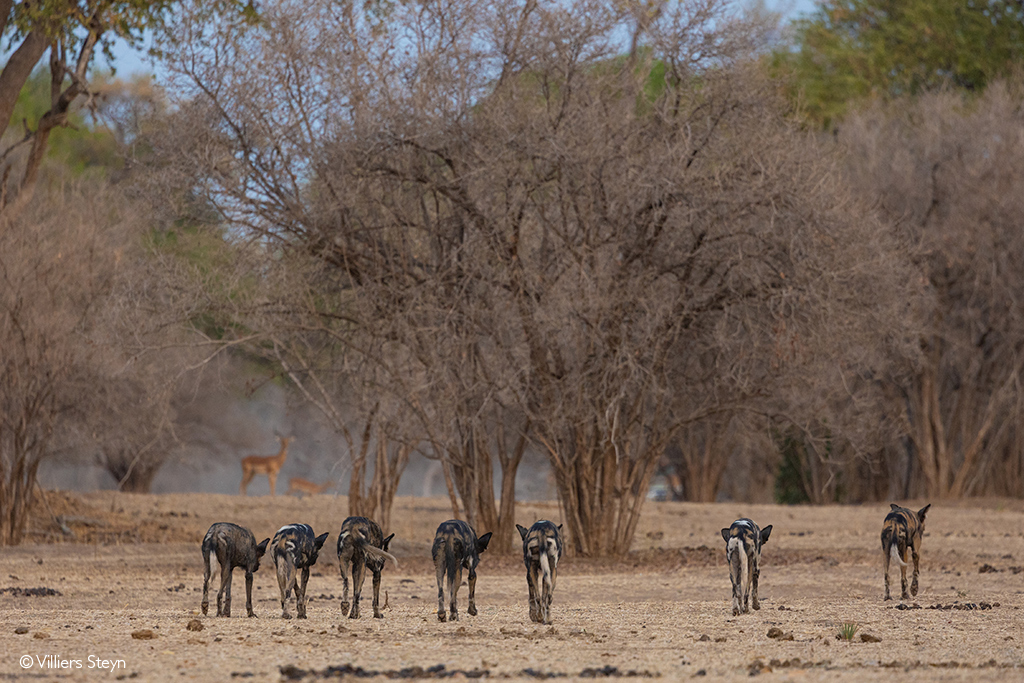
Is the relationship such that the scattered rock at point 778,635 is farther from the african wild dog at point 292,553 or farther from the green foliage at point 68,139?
the green foliage at point 68,139

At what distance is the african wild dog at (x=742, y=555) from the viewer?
31.4 feet

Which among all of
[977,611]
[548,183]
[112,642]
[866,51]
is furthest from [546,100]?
[866,51]

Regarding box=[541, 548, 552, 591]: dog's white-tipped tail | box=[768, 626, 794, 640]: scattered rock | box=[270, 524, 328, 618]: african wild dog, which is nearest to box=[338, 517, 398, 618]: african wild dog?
box=[270, 524, 328, 618]: african wild dog

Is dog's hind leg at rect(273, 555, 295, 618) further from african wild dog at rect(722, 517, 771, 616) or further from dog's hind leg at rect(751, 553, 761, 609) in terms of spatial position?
dog's hind leg at rect(751, 553, 761, 609)

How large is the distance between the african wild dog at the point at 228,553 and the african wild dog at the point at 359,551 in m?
0.68

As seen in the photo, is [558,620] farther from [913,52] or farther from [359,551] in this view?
[913,52]

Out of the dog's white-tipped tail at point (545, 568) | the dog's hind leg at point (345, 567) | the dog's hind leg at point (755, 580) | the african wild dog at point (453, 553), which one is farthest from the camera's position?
the dog's hind leg at point (755, 580)

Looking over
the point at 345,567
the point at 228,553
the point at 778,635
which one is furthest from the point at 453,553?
the point at 778,635

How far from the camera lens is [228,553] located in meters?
9.08

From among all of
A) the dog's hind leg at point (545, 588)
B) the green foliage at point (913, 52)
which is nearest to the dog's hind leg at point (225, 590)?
the dog's hind leg at point (545, 588)

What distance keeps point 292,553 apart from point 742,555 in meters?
3.55

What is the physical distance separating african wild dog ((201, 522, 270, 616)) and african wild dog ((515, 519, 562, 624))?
213 centimetres

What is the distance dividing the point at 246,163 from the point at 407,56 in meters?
2.53

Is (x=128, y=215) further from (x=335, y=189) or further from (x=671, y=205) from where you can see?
(x=671, y=205)
